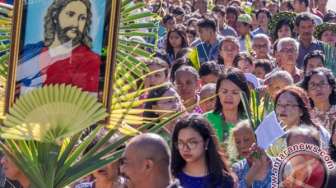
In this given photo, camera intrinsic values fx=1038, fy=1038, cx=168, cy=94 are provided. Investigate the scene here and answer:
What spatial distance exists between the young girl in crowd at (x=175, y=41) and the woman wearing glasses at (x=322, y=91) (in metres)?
3.27

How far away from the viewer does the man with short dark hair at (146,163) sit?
4.54 m

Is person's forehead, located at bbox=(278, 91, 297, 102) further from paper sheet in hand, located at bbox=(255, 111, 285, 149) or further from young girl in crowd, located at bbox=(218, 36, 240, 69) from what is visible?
young girl in crowd, located at bbox=(218, 36, 240, 69)

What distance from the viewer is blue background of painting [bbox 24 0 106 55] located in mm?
4613

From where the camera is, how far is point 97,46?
4.66m

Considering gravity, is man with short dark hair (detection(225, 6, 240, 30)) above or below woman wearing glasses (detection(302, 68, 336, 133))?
above

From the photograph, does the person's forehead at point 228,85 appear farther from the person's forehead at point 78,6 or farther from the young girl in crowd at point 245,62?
the person's forehead at point 78,6

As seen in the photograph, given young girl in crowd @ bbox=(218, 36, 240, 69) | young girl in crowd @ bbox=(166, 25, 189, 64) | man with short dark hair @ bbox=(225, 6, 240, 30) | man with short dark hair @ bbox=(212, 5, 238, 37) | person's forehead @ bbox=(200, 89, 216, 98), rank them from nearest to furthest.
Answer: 1. person's forehead @ bbox=(200, 89, 216, 98)
2. young girl in crowd @ bbox=(218, 36, 240, 69)
3. young girl in crowd @ bbox=(166, 25, 189, 64)
4. man with short dark hair @ bbox=(212, 5, 238, 37)
5. man with short dark hair @ bbox=(225, 6, 240, 30)

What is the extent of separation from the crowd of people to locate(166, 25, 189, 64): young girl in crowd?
11mm

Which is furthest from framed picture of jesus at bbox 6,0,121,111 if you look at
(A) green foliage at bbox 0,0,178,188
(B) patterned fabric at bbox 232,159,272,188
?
(B) patterned fabric at bbox 232,159,272,188

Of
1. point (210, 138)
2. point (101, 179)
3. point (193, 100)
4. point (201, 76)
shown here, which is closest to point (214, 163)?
point (210, 138)

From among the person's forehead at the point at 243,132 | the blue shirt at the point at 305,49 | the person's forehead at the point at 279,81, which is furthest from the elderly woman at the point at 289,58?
the person's forehead at the point at 243,132

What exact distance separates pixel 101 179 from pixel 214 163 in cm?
64

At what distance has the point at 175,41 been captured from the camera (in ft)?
36.7

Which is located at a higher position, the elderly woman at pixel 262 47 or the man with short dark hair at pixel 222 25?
the man with short dark hair at pixel 222 25
